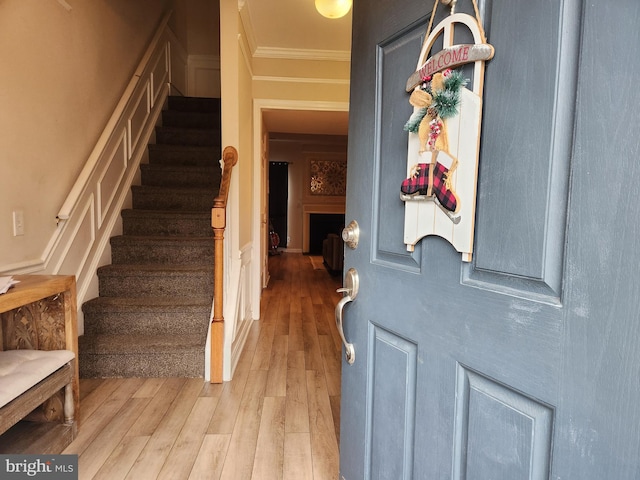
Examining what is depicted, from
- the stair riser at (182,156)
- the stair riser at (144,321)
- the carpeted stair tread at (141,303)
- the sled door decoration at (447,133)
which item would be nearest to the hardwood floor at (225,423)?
the stair riser at (144,321)

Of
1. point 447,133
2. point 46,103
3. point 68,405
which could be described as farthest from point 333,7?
point 68,405

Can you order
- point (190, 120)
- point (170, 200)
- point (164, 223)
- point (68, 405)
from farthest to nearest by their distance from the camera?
1. point (190, 120)
2. point (170, 200)
3. point (164, 223)
4. point (68, 405)

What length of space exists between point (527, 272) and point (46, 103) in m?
2.62

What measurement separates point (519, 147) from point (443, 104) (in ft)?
0.60

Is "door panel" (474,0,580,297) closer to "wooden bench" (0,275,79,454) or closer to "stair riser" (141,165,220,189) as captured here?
"wooden bench" (0,275,79,454)

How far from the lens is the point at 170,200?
11.2 feet

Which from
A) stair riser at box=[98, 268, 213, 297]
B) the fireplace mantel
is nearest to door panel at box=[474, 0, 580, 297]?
stair riser at box=[98, 268, 213, 297]

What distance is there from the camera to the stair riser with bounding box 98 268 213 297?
2.71 m

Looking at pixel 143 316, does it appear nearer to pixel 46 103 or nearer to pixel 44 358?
pixel 44 358

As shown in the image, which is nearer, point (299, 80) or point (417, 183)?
point (417, 183)

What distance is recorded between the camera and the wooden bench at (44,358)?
1525mm

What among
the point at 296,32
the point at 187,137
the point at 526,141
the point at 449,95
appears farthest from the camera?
the point at 187,137

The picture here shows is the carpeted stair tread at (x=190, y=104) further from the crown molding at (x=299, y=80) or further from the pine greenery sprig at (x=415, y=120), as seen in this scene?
the pine greenery sprig at (x=415, y=120)

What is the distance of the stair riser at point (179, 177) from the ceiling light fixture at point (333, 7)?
1.85 m
